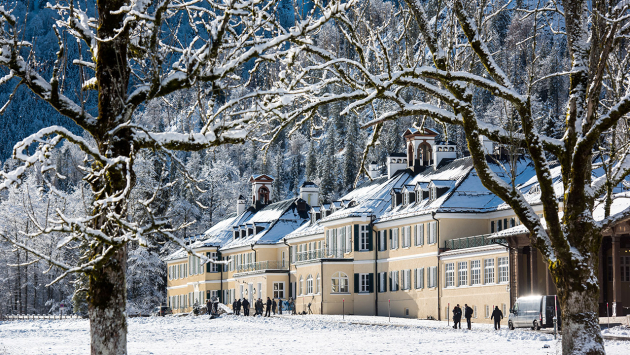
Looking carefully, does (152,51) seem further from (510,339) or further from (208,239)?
(208,239)

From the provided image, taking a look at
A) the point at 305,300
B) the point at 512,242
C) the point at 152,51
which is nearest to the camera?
the point at 152,51

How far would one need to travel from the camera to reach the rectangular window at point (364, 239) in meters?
58.3

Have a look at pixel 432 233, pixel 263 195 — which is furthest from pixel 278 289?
pixel 432 233

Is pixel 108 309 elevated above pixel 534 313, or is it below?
above

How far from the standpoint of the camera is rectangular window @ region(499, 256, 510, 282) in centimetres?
4309

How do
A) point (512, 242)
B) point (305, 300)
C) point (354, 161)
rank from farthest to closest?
point (354, 161) → point (305, 300) → point (512, 242)

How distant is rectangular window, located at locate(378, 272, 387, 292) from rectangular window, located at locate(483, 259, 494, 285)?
40.7 feet

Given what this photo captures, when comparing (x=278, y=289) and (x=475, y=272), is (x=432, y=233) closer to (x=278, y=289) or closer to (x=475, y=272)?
(x=475, y=272)

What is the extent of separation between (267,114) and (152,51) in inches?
65.8

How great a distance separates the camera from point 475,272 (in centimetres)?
4650

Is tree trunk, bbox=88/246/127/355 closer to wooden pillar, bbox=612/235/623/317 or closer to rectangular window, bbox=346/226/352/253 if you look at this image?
wooden pillar, bbox=612/235/623/317

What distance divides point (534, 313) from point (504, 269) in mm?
10297

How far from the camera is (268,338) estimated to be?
30.7 metres

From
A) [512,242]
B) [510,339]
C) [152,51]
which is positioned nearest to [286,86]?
[152,51]
